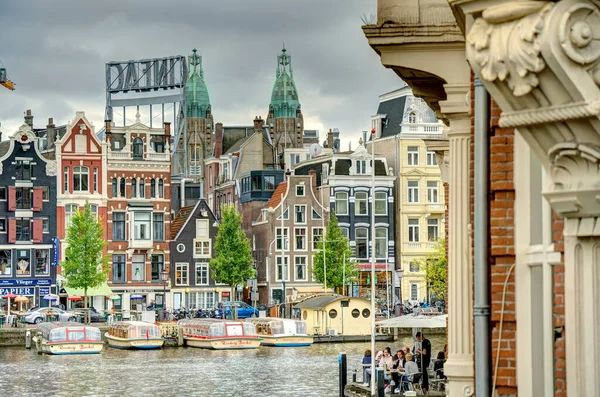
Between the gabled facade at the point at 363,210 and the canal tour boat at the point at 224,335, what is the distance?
28.2 metres

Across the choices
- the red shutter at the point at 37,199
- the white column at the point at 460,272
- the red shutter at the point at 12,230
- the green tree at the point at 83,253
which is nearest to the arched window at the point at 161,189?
the red shutter at the point at 37,199

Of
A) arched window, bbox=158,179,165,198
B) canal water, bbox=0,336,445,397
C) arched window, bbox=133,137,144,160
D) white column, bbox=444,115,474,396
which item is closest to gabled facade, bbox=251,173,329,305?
arched window, bbox=158,179,165,198

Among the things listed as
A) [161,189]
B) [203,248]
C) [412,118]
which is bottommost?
[203,248]

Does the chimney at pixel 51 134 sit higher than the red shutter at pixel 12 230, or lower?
higher

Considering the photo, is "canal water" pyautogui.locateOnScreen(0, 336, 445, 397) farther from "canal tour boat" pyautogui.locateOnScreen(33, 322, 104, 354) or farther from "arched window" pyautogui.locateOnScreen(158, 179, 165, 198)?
"arched window" pyautogui.locateOnScreen(158, 179, 165, 198)

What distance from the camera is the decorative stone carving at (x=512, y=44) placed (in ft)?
23.5

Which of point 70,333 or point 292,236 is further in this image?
point 292,236

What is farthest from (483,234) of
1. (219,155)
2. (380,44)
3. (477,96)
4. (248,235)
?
(219,155)

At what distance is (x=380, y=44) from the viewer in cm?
1429

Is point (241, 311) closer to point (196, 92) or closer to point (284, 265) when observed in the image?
point (284, 265)

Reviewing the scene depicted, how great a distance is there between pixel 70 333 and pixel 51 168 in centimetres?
2529

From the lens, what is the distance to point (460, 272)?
13922 mm

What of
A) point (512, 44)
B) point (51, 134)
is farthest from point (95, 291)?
point (512, 44)

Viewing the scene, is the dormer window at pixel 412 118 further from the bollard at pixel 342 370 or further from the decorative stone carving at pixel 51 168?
the bollard at pixel 342 370
